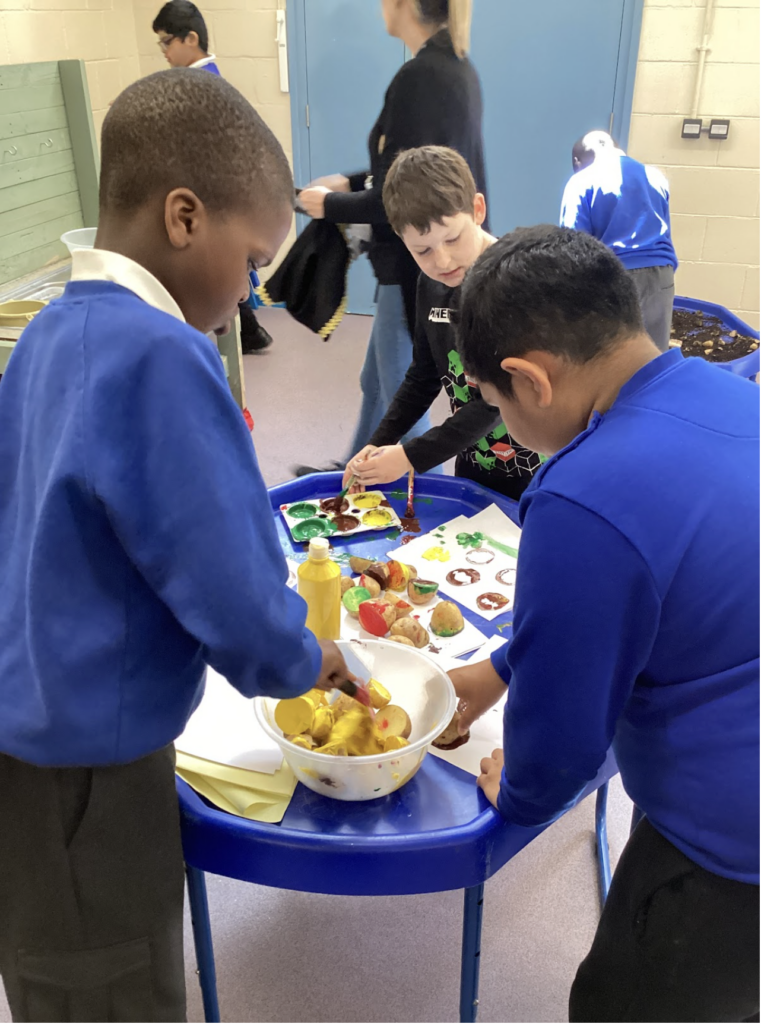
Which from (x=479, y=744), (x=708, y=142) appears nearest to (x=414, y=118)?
(x=479, y=744)

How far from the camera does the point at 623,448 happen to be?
2.75ft

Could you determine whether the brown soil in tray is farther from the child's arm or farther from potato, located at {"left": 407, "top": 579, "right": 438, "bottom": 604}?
the child's arm

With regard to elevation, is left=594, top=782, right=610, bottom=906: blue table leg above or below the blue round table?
below

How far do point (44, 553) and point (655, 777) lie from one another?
2.28 ft

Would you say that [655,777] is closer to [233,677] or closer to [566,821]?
[233,677]

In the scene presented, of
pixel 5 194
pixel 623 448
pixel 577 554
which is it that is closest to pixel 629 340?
pixel 623 448

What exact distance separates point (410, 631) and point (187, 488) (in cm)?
66

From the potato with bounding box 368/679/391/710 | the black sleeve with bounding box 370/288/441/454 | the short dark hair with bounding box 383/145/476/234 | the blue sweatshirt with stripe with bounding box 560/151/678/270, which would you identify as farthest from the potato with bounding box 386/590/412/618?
Answer: the blue sweatshirt with stripe with bounding box 560/151/678/270

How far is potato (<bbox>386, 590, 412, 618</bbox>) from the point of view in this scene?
142 cm

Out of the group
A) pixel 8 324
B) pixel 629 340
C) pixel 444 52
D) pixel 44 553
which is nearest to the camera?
pixel 44 553

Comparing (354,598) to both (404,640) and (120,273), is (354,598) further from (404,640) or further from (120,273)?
(120,273)

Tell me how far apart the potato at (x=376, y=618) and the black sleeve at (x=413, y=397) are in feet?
2.54

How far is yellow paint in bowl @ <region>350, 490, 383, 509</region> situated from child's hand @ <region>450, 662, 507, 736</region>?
2.12 feet

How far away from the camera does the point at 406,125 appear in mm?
2336
